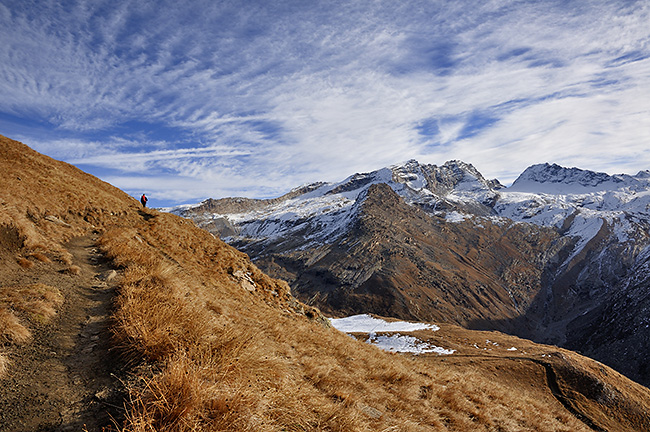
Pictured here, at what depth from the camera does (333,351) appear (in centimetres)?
920

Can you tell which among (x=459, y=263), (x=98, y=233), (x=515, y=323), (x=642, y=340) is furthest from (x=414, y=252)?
(x=98, y=233)

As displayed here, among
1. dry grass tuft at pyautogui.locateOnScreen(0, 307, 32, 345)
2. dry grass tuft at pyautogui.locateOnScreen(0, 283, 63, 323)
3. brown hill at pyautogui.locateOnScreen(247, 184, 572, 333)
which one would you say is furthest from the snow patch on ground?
brown hill at pyautogui.locateOnScreen(247, 184, 572, 333)

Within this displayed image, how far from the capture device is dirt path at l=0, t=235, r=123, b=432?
3.28 m

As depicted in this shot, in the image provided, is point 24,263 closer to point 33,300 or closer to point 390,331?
point 33,300

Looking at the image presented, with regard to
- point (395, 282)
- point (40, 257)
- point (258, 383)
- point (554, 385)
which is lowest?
point (395, 282)

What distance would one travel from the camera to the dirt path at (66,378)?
10.8 feet

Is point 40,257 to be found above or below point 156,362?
above

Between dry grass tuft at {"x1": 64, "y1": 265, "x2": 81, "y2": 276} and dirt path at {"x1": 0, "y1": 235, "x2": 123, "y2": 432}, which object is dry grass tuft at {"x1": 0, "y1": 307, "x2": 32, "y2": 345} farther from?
dry grass tuft at {"x1": 64, "y1": 265, "x2": 81, "y2": 276}

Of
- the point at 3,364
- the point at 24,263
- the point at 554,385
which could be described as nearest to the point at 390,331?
the point at 554,385

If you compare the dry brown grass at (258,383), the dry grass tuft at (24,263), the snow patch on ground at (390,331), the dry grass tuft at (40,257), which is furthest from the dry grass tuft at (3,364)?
the snow patch on ground at (390,331)

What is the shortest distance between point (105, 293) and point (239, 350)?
467 centimetres

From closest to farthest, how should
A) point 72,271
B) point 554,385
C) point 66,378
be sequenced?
point 66,378, point 72,271, point 554,385

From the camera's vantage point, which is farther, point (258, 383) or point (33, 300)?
point (33, 300)

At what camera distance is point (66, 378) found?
399cm
